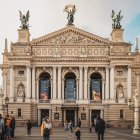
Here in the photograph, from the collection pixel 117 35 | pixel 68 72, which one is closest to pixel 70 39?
pixel 68 72

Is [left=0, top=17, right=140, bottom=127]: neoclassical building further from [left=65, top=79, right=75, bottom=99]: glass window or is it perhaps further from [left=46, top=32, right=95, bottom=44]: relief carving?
[left=65, top=79, right=75, bottom=99]: glass window

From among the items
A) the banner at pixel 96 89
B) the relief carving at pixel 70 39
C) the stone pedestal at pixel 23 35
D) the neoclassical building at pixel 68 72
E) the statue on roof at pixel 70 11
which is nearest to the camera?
the neoclassical building at pixel 68 72

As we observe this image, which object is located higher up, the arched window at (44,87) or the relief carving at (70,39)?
the relief carving at (70,39)

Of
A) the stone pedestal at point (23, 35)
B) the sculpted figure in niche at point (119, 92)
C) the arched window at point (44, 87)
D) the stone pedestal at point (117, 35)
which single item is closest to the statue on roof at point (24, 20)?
the stone pedestal at point (23, 35)

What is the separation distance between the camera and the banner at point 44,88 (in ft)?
317

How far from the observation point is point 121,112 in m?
93.6

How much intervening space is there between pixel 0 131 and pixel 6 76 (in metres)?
68.4

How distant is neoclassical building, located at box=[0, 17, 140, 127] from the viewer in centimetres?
9488

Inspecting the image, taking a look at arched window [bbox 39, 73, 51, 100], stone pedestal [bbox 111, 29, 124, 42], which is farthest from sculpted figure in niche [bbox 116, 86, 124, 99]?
arched window [bbox 39, 73, 51, 100]

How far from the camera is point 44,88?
96750 millimetres

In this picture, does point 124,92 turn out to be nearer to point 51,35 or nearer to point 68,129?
point 51,35

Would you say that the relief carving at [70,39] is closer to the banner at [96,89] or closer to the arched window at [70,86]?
the arched window at [70,86]

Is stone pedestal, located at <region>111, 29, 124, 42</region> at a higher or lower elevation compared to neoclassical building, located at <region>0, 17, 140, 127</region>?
higher

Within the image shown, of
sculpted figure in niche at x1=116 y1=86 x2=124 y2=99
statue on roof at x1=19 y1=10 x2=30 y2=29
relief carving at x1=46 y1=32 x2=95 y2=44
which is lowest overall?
sculpted figure in niche at x1=116 y1=86 x2=124 y2=99
